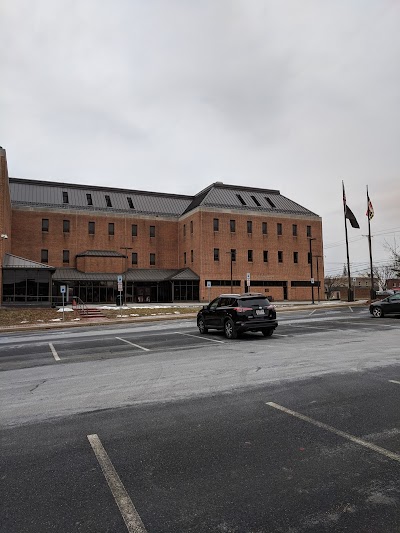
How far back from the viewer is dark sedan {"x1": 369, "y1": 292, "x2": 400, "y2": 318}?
2203cm

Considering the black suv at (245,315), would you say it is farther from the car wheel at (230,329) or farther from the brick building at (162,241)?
the brick building at (162,241)

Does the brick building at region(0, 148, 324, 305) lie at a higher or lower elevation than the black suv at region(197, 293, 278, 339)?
higher

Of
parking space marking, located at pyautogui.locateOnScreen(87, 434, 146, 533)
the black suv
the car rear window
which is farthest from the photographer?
the car rear window

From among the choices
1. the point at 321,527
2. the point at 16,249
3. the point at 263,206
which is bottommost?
the point at 321,527

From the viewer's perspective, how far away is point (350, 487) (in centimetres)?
339

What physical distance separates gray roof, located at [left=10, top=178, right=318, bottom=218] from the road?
154 ft

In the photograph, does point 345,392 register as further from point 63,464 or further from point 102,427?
point 63,464

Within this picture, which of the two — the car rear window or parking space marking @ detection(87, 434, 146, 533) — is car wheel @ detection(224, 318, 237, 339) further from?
parking space marking @ detection(87, 434, 146, 533)

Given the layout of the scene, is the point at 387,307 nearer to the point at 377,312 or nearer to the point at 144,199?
the point at 377,312

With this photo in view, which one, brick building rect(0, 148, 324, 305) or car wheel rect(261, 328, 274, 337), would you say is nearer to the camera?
car wheel rect(261, 328, 274, 337)

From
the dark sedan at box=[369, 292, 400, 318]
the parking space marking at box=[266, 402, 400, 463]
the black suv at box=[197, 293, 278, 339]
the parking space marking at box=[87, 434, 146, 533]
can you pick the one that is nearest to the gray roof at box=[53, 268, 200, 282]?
the dark sedan at box=[369, 292, 400, 318]

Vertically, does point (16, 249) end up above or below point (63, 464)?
above

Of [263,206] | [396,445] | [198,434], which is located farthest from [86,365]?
[263,206]

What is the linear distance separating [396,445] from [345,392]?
2.18 metres
